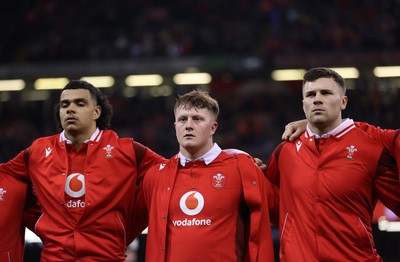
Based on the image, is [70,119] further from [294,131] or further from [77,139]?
[294,131]

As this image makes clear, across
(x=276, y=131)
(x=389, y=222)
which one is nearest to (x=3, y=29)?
(x=276, y=131)

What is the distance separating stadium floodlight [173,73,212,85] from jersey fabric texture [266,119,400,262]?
12.8 metres

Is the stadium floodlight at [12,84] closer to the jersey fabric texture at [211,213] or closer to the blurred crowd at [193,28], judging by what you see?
the blurred crowd at [193,28]

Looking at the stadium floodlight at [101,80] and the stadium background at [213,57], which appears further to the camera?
the stadium floodlight at [101,80]

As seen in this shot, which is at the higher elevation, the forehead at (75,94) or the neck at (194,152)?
the forehead at (75,94)

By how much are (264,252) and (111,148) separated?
1384 mm

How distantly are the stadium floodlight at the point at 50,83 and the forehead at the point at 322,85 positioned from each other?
1376cm

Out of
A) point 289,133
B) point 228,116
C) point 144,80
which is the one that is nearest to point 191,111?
point 289,133

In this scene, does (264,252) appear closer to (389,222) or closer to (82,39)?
(389,222)

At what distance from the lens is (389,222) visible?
366 inches

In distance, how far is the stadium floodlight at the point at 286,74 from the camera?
682 inches

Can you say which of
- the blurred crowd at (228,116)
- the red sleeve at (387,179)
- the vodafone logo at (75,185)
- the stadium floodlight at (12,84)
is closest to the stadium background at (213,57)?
the blurred crowd at (228,116)

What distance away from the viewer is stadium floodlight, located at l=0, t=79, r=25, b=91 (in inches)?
719

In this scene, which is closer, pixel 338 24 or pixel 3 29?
pixel 338 24
